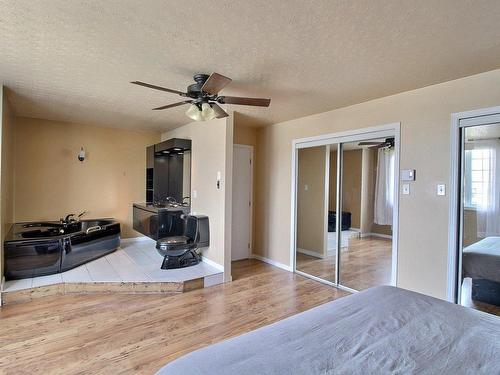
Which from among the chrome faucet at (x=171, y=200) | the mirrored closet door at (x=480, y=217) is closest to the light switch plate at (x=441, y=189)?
the mirrored closet door at (x=480, y=217)

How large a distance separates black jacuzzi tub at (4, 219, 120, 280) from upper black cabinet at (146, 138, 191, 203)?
3.28 ft

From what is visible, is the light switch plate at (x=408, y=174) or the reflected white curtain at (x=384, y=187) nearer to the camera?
the light switch plate at (x=408, y=174)

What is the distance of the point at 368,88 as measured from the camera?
10.00ft

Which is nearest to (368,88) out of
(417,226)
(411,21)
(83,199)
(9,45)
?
(411,21)

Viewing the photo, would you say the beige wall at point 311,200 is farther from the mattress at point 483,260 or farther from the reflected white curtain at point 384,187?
the mattress at point 483,260

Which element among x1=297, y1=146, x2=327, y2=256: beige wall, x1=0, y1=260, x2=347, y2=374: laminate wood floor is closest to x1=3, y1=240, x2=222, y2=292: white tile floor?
x1=0, y1=260, x2=347, y2=374: laminate wood floor

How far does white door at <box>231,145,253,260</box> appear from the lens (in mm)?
5074

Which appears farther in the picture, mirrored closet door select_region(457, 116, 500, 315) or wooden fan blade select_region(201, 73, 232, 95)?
mirrored closet door select_region(457, 116, 500, 315)

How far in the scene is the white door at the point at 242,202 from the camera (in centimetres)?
507

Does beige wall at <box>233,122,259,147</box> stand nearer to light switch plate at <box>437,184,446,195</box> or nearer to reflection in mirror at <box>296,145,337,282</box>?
reflection in mirror at <box>296,145,337,282</box>

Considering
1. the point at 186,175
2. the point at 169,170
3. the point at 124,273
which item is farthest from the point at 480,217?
the point at 169,170

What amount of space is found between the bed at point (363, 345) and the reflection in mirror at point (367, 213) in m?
1.85

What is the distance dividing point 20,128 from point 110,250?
2.48 metres

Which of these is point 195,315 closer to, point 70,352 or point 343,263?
point 70,352
